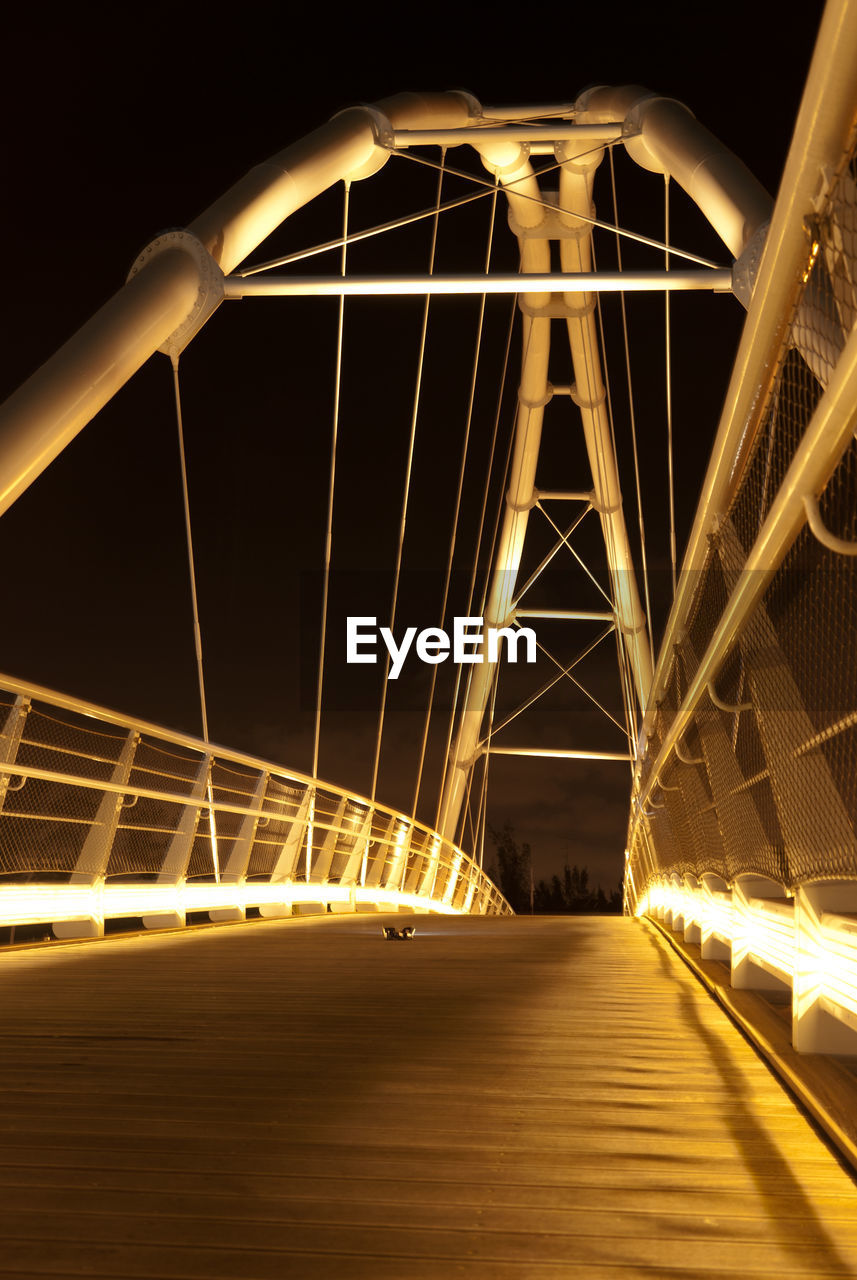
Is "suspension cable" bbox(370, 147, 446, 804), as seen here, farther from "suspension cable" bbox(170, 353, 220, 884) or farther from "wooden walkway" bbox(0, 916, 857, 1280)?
"wooden walkway" bbox(0, 916, 857, 1280)

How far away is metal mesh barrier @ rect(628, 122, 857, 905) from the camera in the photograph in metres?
2.24

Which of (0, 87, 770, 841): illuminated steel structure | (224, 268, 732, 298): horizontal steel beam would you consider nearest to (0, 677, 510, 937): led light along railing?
(0, 87, 770, 841): illuminated steel structure

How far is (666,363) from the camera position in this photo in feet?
55.9

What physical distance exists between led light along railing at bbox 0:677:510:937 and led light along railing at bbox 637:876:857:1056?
127 inches

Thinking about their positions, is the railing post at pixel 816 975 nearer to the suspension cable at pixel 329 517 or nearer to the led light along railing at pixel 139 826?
the led light along railing at pixel 139 826

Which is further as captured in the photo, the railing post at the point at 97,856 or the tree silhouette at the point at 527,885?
the tree silhouette at the point at 527,885

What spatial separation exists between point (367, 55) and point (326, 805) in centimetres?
1252

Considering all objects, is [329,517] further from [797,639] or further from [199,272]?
[797,639]

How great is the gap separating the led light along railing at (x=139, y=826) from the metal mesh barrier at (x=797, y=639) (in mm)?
3148

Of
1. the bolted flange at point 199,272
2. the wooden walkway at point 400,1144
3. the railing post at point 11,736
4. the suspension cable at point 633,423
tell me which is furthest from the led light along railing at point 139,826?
the suspension cable at point 633,423

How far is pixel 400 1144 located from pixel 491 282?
807cm

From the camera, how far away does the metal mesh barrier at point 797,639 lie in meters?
2.24

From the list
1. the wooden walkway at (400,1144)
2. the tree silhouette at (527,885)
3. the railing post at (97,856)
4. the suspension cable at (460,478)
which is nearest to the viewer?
the wooden walkway at (400,1144)

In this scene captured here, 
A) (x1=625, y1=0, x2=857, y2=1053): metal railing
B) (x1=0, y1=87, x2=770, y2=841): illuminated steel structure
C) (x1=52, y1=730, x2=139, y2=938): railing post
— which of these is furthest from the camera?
(x1=0, y1=87, x2=770, y2=841): illuminated steel structure
